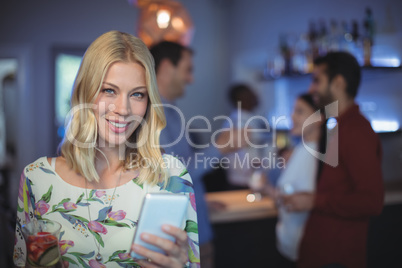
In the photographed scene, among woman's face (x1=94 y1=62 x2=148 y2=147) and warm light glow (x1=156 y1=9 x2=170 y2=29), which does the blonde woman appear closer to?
woman's face (x1=94 y1=62 x2=148 y2=147)

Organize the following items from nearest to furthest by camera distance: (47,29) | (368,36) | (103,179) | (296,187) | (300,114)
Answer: (103,179) → (296,187) → (368,36) → (300,114) → (47,29)

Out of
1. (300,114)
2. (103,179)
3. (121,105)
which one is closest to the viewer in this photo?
(121,105)

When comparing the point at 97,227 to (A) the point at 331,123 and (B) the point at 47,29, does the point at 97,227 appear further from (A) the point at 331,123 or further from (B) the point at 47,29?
(B) the point at 47,29

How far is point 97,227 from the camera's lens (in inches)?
40.7

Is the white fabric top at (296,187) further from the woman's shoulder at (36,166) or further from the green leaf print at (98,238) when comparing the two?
the woman's shoulder at (36,166)

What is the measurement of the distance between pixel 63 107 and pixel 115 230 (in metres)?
3.97

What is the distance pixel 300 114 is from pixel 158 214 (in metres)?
1.75

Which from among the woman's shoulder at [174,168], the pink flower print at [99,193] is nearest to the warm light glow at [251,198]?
the woman's shoulder at [174,168]

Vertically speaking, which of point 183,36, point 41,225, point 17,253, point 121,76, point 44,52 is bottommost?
point 17,253

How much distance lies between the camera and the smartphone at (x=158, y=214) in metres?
0.78

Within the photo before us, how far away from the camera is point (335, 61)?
173 centimetres

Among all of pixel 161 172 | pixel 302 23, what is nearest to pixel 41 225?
pixel 161 172

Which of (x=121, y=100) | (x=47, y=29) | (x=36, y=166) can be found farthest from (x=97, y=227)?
(x=47, y=29)

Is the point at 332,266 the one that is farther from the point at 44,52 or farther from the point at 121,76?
the point at 44,52
